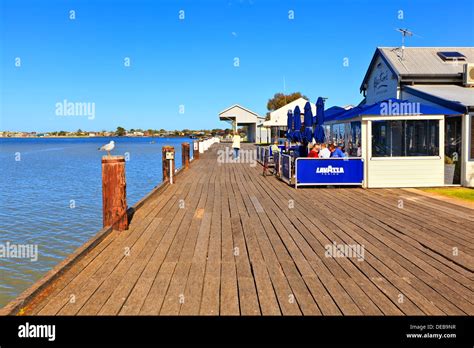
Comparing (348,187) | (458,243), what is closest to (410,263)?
(458,243)

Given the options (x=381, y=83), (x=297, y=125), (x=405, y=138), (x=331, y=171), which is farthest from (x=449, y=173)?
(x=381, y=83)

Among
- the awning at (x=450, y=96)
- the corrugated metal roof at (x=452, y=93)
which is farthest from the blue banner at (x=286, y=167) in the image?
the corrugated metal roof at (x=452, y=93)

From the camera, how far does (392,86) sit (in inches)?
749


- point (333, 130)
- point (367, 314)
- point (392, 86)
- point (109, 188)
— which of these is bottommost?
point (367, 314)

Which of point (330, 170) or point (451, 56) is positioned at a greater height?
point (451, 56)

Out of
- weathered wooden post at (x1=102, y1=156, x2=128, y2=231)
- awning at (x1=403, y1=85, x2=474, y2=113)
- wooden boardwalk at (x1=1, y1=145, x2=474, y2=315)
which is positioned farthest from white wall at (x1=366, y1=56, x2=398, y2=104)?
weathered wooden post at (x1=102, y1=156, x2=128, y2=231)

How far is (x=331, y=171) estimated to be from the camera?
42.8 feet

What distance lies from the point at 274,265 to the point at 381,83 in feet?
57.8

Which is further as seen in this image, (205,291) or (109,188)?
(109,188)

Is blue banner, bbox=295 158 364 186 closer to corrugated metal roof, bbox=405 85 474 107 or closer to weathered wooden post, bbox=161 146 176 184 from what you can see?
corrugated metal roof, bbox=405 85 474 107

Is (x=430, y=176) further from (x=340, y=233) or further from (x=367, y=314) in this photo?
(x=367, y=314)

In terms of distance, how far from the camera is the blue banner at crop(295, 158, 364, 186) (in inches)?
512

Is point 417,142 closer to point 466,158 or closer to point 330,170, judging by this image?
point 466,158
